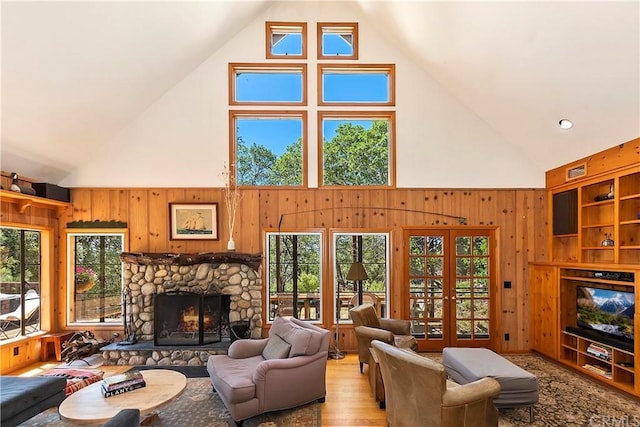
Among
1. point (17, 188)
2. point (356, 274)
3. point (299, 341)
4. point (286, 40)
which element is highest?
point (286, 40)

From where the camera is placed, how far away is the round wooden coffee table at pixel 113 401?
2.88 meters

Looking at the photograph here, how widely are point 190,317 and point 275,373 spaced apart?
2369 millimetres

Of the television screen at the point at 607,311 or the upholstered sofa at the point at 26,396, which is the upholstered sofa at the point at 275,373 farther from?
the television screen at the point at 607,311

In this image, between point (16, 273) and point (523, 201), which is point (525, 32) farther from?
point (16, 273)

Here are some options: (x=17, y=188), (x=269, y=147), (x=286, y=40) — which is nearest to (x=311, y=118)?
(x=269, y=147)

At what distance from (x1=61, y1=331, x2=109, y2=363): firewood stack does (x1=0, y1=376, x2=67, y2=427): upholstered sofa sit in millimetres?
2141

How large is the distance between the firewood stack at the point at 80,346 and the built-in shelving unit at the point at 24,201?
2002 mm

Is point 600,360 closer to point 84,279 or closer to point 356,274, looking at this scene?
point 356,274

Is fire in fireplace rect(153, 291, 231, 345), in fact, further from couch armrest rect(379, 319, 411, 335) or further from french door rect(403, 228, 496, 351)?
french door rect(403, 228, 496, 351)

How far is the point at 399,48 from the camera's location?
19.1 feet

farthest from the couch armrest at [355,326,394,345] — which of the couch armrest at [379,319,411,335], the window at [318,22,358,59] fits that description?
the window at [318,22,358,59]

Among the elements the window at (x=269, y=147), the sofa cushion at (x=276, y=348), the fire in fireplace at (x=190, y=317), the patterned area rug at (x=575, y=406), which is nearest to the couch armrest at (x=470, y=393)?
the patterned area rug at (x=575, y=406)

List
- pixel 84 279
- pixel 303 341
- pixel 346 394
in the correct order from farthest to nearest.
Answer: pixel 84 279 → pixel 346 394 → pixel 303 341

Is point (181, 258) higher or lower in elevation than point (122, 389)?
higher
